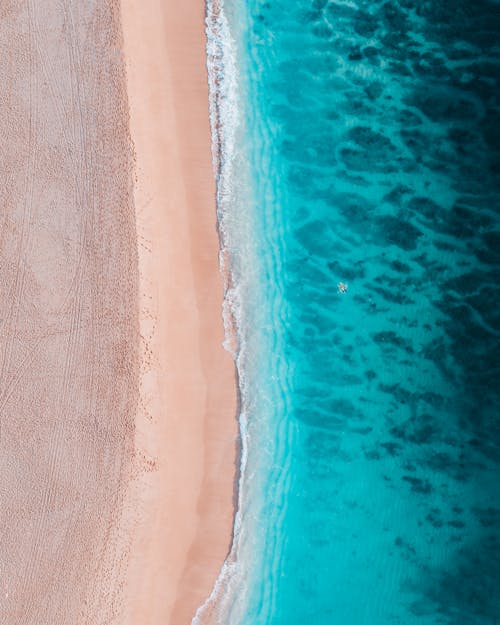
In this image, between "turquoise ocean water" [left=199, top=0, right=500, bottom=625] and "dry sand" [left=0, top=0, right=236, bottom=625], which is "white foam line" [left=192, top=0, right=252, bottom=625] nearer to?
"turquoise ocean water" [left=199, top=0, right=500, bottom=625]

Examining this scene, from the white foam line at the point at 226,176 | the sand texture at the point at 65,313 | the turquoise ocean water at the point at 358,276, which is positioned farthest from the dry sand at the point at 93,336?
the turquoise ocean water at the point at 358,276

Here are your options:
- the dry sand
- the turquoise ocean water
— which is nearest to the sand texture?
the dry sand

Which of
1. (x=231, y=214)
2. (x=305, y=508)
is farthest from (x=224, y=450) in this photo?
(x=231, y=214)

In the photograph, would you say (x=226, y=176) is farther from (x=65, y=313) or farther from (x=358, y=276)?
(x=65, y=313)

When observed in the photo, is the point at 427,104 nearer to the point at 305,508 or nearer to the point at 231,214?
the point at 231,214

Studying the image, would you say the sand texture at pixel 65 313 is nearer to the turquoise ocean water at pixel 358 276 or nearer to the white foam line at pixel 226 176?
the white foam line at pixel 226 176
